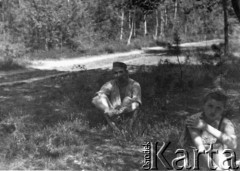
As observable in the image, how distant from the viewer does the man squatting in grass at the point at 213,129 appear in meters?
3.64

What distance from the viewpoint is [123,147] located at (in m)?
5.16

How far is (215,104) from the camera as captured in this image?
367 centimetres

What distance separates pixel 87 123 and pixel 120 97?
0.81 m

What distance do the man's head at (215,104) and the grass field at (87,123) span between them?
106 cm

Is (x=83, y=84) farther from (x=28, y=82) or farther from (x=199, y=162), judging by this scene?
(x=199, y=162)

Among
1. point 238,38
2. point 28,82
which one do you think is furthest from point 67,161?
point 238,38

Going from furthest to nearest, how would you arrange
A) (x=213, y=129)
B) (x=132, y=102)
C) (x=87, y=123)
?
(x=87, y=123) < (x=132, y=102) < (x=213, y=129)

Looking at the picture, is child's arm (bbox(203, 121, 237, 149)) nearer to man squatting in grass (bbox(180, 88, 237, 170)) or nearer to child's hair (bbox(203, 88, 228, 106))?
man squatting in grass (bbox(180, 88, 237, 170))

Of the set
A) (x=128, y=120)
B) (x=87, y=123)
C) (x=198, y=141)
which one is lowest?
(x=87, y=123)

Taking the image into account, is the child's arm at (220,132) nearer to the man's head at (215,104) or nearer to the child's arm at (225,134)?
the child's arm at (225,134)

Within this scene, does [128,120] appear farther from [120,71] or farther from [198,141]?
[198,141]

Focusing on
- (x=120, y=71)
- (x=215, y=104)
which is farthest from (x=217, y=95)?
(x=120, y=71)

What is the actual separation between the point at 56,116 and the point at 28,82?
5.62m

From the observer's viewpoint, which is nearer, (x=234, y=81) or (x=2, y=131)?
(x=2, y=131)
